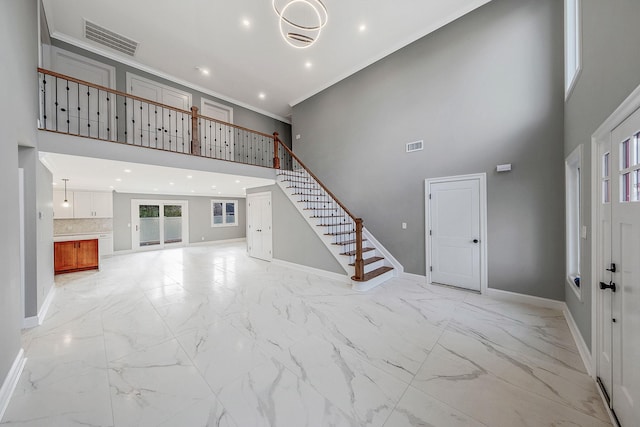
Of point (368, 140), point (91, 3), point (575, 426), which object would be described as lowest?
point (575, 426)

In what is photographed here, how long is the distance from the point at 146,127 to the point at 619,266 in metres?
8.56

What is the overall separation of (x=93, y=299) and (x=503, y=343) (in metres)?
6.02

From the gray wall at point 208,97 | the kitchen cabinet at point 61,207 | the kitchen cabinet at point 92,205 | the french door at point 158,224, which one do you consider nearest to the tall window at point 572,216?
the gray wall at point 208,97

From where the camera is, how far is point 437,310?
3416 millimetres

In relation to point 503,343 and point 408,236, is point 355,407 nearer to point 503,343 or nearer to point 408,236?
point 503,343

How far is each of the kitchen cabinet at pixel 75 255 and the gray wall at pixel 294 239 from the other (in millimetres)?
4477

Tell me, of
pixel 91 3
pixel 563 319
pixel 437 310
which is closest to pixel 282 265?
pixel 437 310

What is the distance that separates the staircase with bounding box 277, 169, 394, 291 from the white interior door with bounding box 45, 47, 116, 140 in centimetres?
424

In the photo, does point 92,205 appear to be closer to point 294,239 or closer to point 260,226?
point 260,226

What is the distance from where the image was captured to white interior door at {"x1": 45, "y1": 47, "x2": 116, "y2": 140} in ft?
15.9

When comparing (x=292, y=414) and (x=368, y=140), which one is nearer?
(x=292, y=414)

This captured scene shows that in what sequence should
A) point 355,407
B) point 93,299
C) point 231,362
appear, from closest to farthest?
1. point 355,407
2. point 231,362
3. point 93,299

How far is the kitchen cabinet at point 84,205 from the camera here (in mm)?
6938

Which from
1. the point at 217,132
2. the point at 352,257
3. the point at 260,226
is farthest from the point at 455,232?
the point at 217,132
